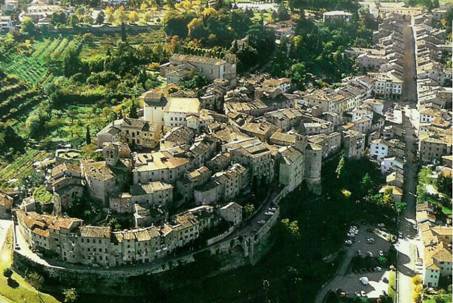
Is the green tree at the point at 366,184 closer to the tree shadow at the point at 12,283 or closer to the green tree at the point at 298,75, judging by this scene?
the green tree at the point at 298,75

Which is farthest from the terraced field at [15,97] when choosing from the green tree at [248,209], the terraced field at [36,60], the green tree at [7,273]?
the green tree at [248,209]

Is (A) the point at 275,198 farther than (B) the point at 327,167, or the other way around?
(B) the point at 327,167

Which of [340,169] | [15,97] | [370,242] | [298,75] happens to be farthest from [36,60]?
[370,242]

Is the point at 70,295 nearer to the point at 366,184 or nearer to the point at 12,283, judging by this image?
the point at 12,283

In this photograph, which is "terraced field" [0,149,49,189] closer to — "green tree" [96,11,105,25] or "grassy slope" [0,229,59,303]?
"grassy slope" [0,229,59,303]

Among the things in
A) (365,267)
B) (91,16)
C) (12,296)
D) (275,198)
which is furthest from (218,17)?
(12,296)

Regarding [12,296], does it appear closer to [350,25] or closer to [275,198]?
[275,198]
